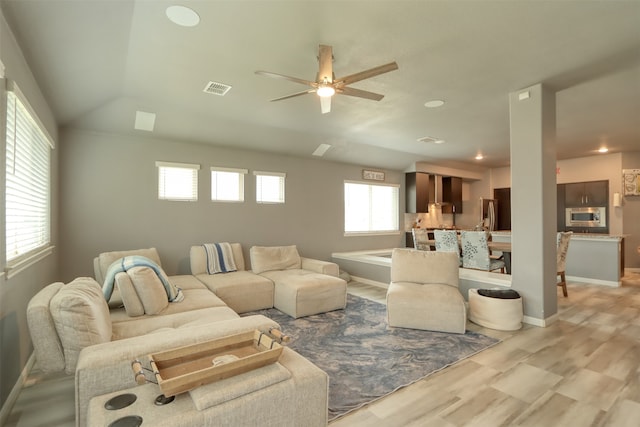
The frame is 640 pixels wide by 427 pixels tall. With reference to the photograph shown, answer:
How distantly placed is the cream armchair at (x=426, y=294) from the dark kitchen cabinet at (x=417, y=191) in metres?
4.18

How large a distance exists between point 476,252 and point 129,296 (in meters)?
4.56

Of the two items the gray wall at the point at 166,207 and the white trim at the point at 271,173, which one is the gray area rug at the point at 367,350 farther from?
the white trim at the point at 271,173

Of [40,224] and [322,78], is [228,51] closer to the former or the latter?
[322,78]

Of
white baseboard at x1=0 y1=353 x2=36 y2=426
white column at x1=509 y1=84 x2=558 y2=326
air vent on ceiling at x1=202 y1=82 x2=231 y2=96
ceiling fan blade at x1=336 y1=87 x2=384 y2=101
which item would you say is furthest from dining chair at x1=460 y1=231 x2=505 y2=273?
white baseboard at x1=0 y1=353 x2=36 y2=426

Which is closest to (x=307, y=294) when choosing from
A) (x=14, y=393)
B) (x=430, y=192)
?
(x=14, y=393)

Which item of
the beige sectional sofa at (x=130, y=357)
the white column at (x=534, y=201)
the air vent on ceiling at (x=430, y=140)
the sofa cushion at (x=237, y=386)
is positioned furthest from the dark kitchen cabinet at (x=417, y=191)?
the sofa cushion at (x=237, y=386)

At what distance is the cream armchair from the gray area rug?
0.37ft

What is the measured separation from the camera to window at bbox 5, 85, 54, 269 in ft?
7.04

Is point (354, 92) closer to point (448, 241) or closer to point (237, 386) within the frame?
point (237, 386)

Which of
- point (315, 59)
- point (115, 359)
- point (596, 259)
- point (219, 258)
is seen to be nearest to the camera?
point (115, 359)

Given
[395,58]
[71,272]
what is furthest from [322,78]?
[71,272]

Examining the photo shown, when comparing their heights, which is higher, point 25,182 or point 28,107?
point 28,107

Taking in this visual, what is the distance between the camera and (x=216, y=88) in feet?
11.7

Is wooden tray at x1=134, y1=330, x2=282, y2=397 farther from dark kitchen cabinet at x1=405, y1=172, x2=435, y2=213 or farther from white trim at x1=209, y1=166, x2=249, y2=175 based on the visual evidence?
dark kitchen cabinet at x1=405, y1=172, x2=435, y2=213
